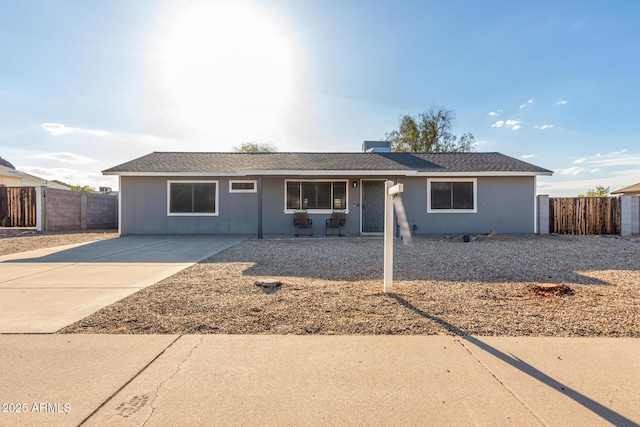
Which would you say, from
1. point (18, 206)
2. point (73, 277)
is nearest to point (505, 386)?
point (73, 277)

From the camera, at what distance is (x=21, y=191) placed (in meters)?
15.4

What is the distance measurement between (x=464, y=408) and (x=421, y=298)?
2.42m

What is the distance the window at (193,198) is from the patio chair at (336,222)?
4550 millimetres

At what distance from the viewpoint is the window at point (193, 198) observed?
1336 cm

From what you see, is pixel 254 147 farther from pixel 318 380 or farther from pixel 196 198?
pixel 318 380

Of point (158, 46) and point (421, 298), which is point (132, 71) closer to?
point (158, 46)

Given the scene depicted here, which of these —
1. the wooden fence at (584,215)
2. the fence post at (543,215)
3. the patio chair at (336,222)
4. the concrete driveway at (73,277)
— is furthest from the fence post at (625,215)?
the concrete driveway at (73,277)

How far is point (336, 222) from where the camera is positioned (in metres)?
12.9

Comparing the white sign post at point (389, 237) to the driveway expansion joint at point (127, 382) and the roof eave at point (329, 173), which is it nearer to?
the driveway expansion joint at point (127, 382)

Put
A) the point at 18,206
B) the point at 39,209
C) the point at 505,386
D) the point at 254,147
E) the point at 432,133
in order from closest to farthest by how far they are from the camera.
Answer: the point at 505,386
the point at 39,209
the point at 18,206
the point at 432,133
the point at 254,147

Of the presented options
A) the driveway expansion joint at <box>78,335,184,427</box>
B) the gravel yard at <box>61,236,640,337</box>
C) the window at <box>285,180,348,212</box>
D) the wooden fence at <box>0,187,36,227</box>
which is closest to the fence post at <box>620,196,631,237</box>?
the gravel yard at <box>61,236,640,337</box>

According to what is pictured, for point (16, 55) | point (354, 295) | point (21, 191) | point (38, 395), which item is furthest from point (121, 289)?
point (21, 191)

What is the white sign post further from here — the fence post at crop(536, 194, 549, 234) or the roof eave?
the fence post at crop(536, 194, 549, 234)

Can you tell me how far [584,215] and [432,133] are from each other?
19.5 m
